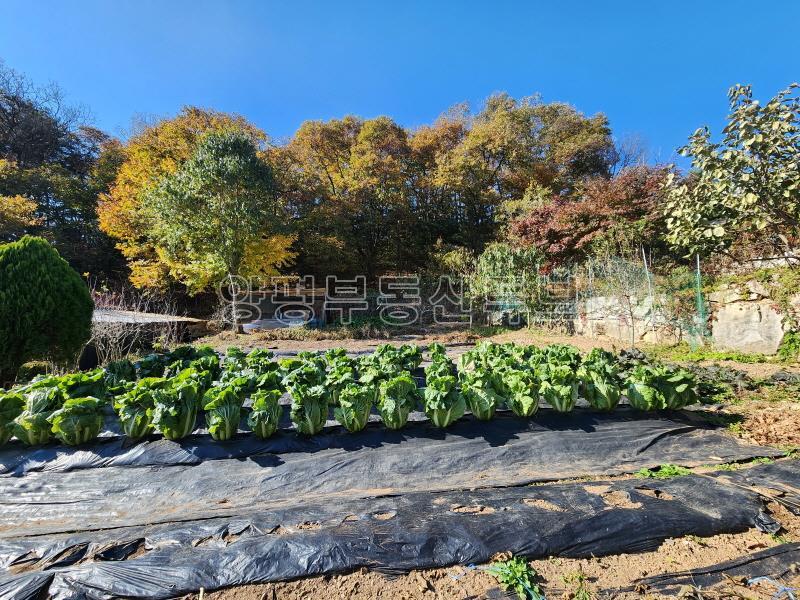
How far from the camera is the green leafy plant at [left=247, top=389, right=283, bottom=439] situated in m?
2.91

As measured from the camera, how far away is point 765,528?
6.31ft

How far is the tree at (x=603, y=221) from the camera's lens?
10.3m

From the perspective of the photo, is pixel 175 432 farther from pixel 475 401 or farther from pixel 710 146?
pixel 710 146

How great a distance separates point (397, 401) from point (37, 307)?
185 inches

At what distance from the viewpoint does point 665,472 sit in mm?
2590

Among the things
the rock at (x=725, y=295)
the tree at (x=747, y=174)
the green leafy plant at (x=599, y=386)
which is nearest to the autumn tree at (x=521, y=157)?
the rock at (x=725, y=295)

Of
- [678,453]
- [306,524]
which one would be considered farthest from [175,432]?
[678,453]

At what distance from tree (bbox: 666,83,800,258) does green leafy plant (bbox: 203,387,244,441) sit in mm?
4876

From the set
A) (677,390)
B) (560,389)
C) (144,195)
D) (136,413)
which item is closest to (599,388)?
(560,389)

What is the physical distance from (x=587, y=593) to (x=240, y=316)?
39.1 feet

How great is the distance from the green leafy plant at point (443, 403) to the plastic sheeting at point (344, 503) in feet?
0.42

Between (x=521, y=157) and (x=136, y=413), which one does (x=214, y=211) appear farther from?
(x=521, y=157)

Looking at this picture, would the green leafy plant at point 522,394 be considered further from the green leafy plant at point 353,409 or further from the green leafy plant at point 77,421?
the green leafy plant at point 77,421

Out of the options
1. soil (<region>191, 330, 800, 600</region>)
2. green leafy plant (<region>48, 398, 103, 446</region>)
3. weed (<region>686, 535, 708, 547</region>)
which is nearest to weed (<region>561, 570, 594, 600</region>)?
soil (<region>191, 330, 800, 600</region>)
